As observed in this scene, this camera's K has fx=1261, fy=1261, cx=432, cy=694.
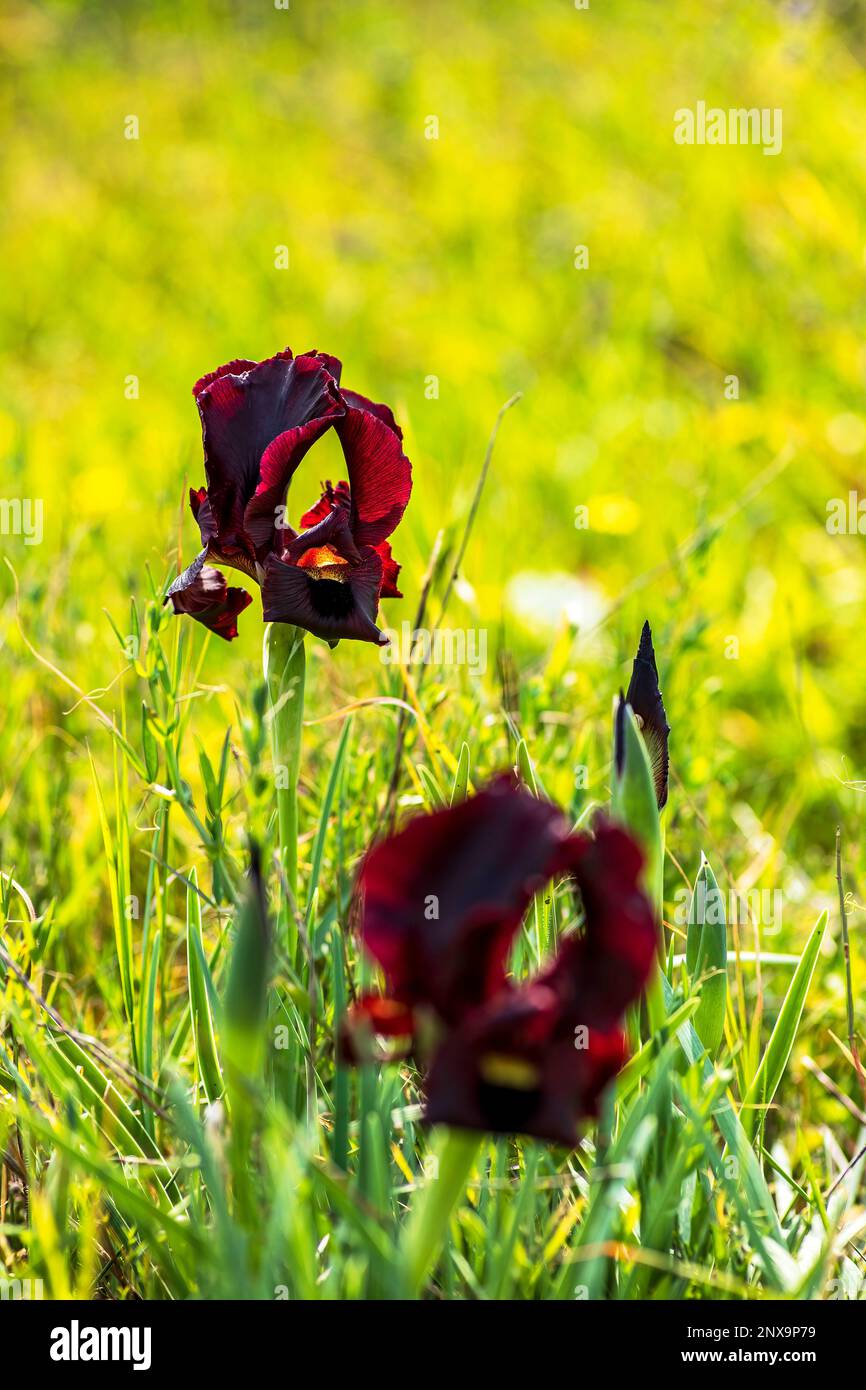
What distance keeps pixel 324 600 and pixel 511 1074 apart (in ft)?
1.51

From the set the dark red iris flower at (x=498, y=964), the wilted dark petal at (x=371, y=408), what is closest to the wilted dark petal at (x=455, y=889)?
the dark red iris flower at (x=498, y=964)

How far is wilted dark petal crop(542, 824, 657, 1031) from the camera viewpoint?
65 centimetres

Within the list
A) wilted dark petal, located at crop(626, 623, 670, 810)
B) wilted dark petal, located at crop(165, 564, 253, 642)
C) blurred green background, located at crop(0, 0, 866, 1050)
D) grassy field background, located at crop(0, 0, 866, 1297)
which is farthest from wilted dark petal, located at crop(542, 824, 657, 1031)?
blurred green background, located at crop(0, 0, 866, 1050)

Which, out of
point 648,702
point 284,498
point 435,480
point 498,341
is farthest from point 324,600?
point 498,341

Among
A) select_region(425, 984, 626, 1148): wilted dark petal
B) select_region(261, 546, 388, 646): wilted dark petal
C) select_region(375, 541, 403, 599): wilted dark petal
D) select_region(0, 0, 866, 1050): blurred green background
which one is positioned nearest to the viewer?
select_region(425, 984, 626, 1148): wilted dark petal

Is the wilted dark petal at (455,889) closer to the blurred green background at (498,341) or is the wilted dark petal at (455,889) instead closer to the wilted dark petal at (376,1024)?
the wilted dark petal at (376,1024)

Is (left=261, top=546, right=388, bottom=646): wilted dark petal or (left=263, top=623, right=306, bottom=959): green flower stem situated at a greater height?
(left=261, top=546, right=388, bottom=646): wilted dark petal

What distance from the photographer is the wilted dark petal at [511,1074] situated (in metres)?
0.63

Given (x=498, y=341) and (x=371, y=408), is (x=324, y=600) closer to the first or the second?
(x=371, y=408)

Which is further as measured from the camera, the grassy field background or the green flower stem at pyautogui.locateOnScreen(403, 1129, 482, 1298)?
the grassy field background

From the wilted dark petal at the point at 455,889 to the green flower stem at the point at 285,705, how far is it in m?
0.35

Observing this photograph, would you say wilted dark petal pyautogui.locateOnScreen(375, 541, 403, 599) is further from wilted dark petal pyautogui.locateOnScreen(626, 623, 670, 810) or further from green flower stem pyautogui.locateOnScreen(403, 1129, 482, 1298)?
green flower stem pyautogui.locateOnScreen(403, 1129, 482, 1298)
